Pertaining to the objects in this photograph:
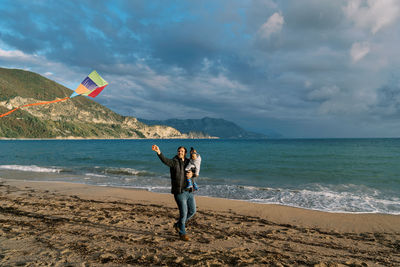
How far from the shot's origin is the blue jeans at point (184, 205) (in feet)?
19.5

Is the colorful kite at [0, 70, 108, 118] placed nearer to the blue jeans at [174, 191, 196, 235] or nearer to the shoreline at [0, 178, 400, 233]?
the blue jeans at [174, 191, 196, 235]

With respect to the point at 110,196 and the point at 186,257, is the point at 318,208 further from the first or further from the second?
the point at 110,196

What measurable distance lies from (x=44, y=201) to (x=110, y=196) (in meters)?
3.06

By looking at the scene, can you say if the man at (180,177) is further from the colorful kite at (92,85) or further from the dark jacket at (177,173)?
the colorful kite at (92,85)

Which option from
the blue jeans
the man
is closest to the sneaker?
the blue jeans

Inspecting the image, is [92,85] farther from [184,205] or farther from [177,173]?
[184,205]

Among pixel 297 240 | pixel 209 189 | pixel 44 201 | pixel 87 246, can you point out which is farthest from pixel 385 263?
pixel 44 201

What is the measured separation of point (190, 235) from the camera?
6805 millimetres

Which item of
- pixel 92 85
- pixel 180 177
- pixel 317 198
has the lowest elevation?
pixel 317 198

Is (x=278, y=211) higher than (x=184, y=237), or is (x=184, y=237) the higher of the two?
(x=184, y=237)

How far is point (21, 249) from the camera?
5.63 metres

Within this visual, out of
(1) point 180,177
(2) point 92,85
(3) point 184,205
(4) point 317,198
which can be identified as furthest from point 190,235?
(4) point 317,198

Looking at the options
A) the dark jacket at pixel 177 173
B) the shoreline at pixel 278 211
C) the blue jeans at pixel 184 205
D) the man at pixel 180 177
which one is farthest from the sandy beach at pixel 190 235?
the dark jacket at pixel 177 173

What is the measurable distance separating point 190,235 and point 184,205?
55.6 inches
